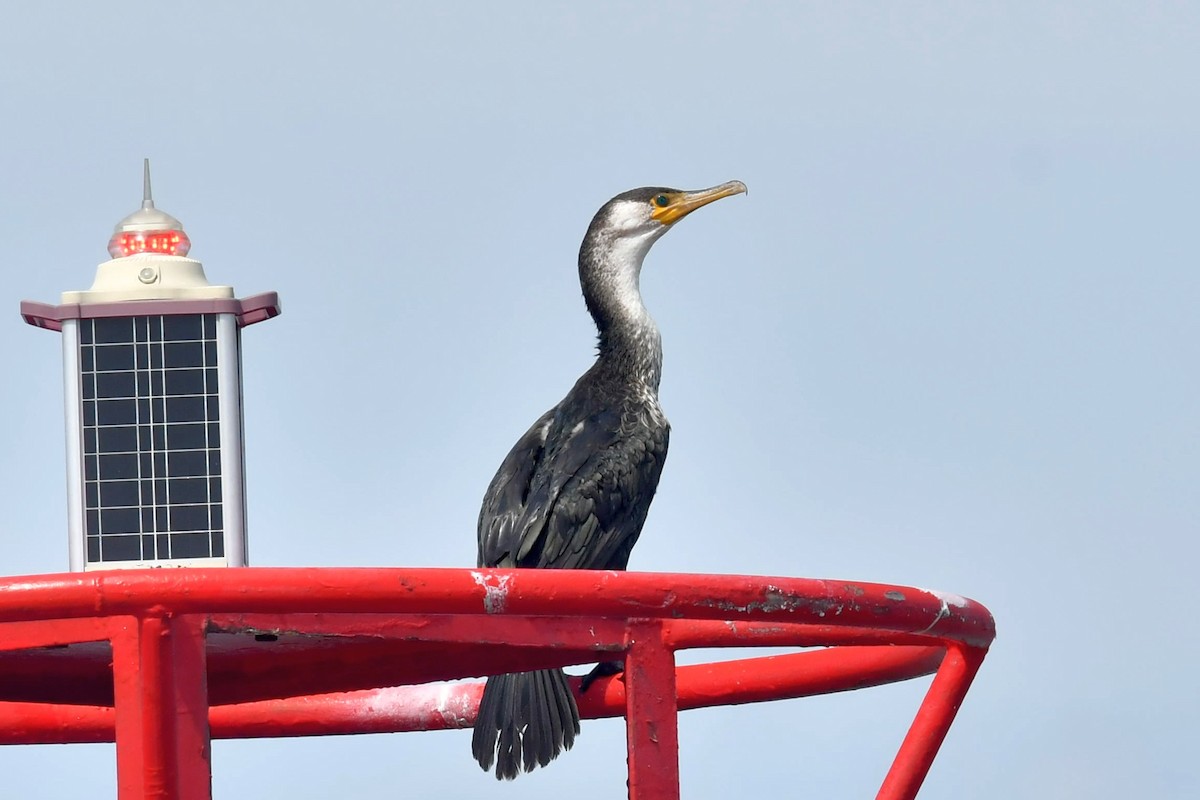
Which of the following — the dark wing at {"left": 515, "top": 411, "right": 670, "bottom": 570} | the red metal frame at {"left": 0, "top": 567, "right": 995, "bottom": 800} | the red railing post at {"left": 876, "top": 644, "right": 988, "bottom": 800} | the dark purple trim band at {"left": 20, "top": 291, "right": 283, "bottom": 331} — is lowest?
the red railing post at {"left": 876, "top": 644, "right": 988, "bottom": 800}

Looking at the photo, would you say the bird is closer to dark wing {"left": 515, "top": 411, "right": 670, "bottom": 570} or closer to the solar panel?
dark wing {"left": 515, "top": 411, "right": 670, "bottom": 570}

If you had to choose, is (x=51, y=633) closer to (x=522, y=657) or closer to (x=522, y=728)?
(x=522, y=657)

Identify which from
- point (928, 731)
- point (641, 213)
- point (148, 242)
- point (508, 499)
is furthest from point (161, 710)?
point (641, 213)

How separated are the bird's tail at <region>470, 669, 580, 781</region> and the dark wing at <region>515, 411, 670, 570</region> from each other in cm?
89

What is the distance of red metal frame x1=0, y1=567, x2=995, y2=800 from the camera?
402cm

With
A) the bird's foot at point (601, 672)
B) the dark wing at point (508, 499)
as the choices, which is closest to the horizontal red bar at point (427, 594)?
the bird's foot at point (601, 672)

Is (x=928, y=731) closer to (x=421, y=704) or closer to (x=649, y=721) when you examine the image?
(x=649, y=721)

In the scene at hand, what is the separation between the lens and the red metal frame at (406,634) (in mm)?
4020

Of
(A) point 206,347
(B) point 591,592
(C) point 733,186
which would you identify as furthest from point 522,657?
(C) point 733,186

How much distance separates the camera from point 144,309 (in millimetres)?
6438

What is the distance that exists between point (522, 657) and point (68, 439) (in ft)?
6.03

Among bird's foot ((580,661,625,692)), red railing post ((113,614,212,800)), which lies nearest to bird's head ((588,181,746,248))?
bird's foot ((580,661,625,692))

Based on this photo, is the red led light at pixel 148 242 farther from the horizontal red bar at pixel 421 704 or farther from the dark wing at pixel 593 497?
the dark wing at pixel 593 497

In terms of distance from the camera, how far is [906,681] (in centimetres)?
597
